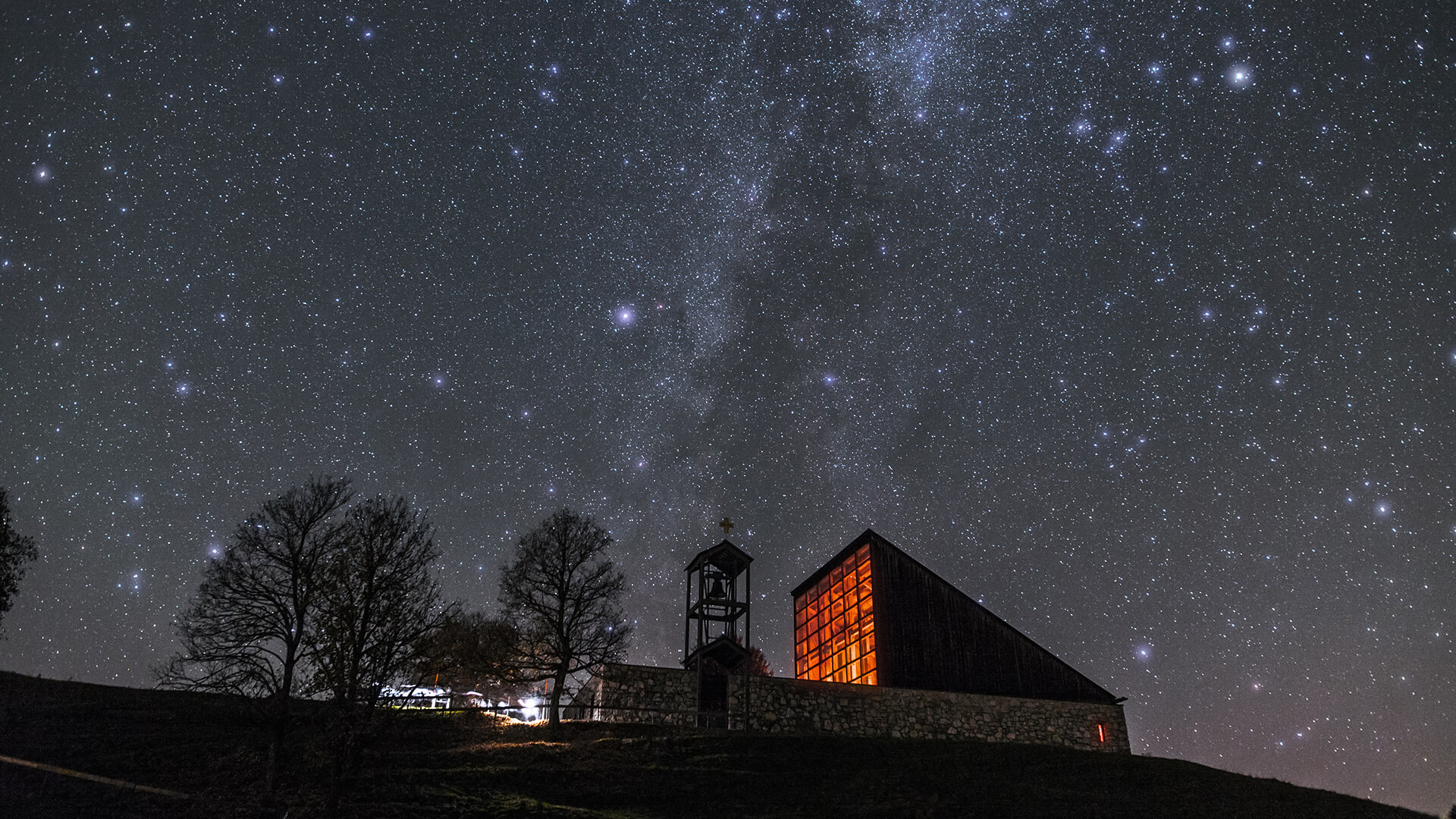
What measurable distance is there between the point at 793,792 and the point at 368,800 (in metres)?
10.6

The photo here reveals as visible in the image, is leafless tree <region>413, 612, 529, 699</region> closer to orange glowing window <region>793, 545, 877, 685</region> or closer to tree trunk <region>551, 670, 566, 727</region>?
tree trunk <region>551, 670, 566, 727</region>

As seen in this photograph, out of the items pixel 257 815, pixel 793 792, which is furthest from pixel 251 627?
pixel 793 792

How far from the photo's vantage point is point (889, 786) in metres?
22.9

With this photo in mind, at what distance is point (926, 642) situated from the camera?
121ft

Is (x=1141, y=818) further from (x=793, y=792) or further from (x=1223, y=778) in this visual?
(x=793, y=792)

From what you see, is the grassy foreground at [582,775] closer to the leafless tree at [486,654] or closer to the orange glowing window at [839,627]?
the leafless tree at [486,654]

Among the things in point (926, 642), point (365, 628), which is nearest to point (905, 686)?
point (926, 642)

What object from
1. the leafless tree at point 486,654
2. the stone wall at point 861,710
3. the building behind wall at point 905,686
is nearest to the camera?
the leafless tree at point 486,654

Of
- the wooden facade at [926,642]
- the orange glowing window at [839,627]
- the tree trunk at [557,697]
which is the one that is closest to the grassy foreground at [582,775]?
the tree trunk at [557,697]

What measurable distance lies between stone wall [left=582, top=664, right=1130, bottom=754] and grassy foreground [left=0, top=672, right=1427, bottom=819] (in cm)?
265

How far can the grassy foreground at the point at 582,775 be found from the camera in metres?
18.4

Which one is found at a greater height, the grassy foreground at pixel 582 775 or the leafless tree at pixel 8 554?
the leafless tree at pixel 8 554

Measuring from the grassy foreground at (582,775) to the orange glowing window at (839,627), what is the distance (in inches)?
358

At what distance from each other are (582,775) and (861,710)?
1540cm
